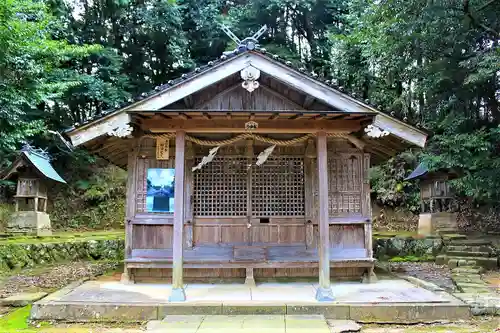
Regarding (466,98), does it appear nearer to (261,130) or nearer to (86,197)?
(261,130)

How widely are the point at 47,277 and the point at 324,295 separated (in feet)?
26.1

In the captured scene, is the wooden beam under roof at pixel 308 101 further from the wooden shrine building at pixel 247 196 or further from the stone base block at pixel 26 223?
the stone base block at pixel 26 223

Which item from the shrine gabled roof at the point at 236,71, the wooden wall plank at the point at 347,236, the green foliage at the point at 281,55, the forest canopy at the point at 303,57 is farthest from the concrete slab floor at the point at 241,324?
the green foliage at the point at 281,55

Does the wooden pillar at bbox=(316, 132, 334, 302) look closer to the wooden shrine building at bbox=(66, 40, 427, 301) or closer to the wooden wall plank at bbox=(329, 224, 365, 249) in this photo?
the wooden shrine building at bbox=(66, 40, 427, 301)

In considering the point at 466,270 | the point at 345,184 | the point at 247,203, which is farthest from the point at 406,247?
the point at 247,203

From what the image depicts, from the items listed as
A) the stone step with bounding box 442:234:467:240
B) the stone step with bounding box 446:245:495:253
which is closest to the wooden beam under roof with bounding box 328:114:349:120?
the stone step with bounding box 446:245:495:253

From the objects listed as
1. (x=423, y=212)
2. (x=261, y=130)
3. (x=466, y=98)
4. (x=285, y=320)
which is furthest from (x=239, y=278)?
(x=423, y=212)

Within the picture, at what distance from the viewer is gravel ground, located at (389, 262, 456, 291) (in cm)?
934

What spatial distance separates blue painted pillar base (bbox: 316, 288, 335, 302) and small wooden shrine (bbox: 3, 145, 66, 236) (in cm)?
1302

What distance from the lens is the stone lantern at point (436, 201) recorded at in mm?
15182

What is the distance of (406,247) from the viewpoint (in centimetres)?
1414

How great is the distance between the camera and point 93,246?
14086 millimetres

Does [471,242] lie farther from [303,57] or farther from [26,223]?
[26,223]

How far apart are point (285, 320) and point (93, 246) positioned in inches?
407
